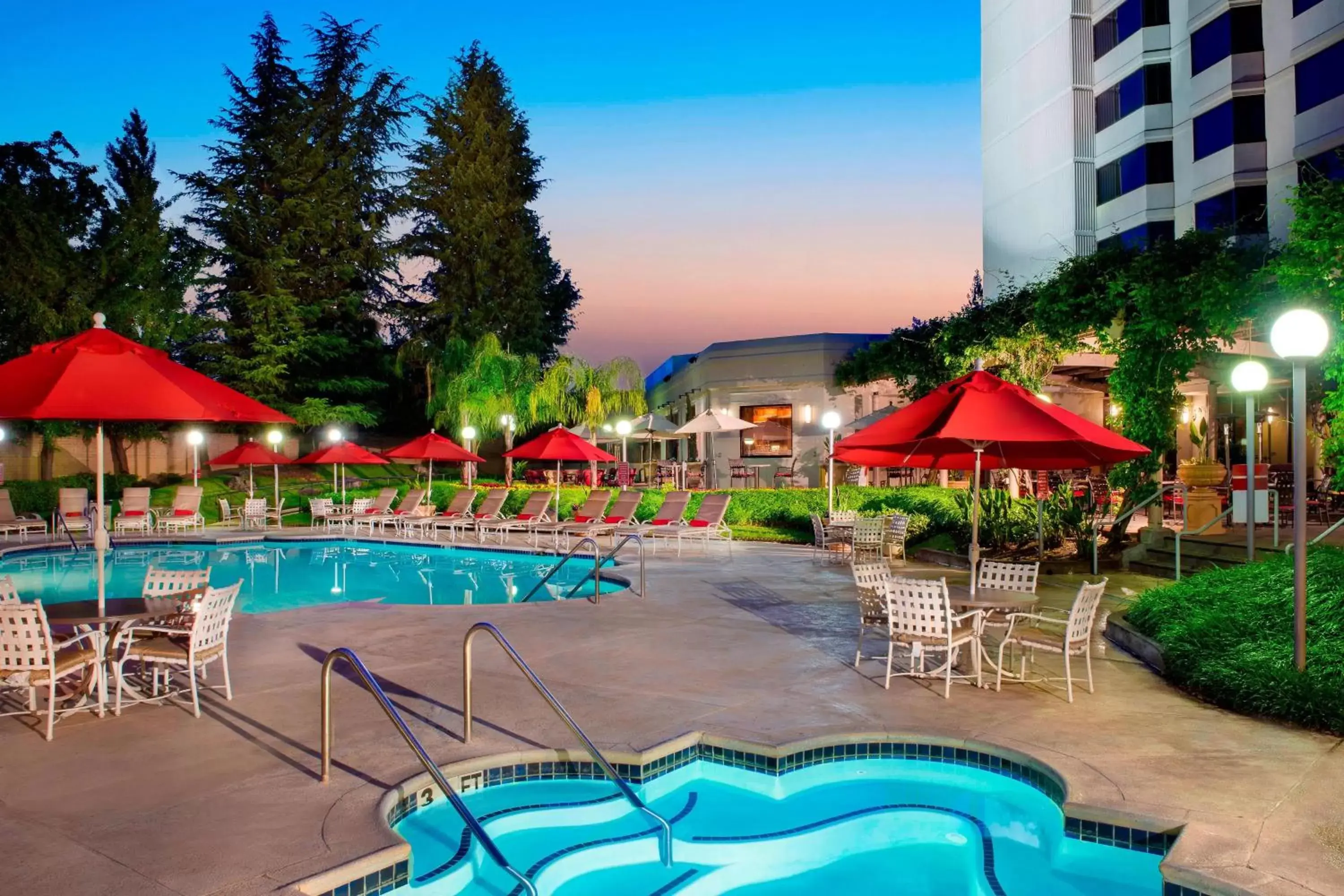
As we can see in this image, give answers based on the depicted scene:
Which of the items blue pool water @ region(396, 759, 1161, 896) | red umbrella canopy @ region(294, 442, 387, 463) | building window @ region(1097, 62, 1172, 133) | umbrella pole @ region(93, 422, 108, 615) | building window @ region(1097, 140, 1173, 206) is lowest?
blue pool water @ region(396, 759, 1161, 896)

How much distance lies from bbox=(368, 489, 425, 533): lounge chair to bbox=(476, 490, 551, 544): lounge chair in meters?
1.97

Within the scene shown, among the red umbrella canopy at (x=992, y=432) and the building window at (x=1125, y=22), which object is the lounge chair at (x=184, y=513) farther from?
the building window at (x=1125, y=22)

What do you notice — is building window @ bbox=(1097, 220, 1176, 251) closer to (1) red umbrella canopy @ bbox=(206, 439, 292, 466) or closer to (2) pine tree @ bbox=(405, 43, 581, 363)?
(2) pine tree @ bbox=(405, 43, 581, 363)

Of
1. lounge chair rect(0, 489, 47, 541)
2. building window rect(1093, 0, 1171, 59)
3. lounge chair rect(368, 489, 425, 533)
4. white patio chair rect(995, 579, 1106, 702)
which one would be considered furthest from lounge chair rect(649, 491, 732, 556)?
building window rect(1093, 0, 1171, 59)

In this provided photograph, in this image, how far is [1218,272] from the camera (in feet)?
39.2

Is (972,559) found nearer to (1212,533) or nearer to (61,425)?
(1212,533)

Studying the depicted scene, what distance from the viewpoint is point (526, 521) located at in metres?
19.6

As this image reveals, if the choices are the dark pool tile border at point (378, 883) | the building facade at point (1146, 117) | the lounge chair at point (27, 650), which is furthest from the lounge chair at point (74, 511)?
the building facade at point (1146, 117)

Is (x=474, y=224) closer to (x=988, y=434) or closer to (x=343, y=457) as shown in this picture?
(x=343, y=457)

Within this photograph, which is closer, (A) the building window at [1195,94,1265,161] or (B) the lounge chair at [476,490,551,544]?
(B) the lounge chair at [476,490,551,544]

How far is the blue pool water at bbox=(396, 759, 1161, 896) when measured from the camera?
4457 millimetres

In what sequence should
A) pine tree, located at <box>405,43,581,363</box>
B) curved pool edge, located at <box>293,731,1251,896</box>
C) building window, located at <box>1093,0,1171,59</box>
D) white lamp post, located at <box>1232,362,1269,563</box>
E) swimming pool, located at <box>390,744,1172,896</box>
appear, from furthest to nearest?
pine tree, located at <box>405,43,581,363</box>, building window, located at <box>1093,0,1171,59</box>, white lamp post, located at <box>1232,362,1269,563</box>, swimming pool, located at <box>390,744,1172,896</box>, curved pool edge, located at <box>293,731,1251,896</box>

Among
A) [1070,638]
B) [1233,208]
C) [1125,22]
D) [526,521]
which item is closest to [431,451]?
[526,521]

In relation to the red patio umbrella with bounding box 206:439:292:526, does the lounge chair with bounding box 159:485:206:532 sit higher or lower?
lower
